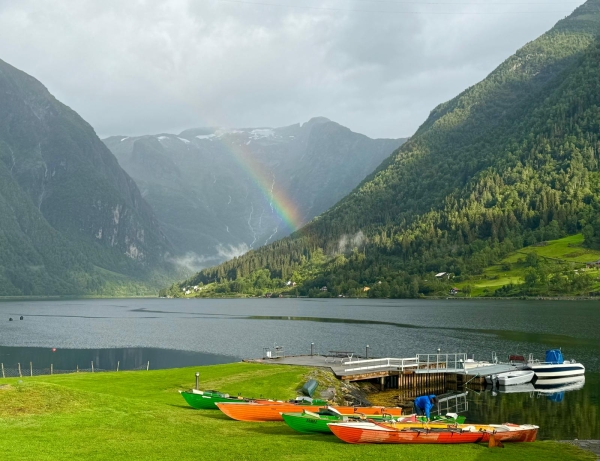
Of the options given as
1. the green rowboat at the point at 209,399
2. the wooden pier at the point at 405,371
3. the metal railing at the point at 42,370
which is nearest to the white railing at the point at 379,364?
the wooden pier at the point at 405,371

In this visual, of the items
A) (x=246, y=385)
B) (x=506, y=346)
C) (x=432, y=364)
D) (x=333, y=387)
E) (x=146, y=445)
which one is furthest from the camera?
(x=506, y=346)

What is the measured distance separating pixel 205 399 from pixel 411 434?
1557 cm

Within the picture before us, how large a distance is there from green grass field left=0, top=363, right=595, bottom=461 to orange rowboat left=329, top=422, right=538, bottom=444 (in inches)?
29.4

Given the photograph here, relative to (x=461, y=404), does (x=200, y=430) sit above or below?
above

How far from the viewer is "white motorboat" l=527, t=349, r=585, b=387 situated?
83.6 meters

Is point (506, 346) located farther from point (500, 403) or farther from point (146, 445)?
point (146, 445)

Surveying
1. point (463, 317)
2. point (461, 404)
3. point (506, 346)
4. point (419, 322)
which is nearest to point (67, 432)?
point (461, 404)

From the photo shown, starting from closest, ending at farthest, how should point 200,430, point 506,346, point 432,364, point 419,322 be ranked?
point 200,430
point 432,364
point 506,346
point 419,322

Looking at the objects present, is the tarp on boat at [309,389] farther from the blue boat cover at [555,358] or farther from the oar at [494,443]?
the blue boat cover at [555,358]

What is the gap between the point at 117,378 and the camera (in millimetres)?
62281

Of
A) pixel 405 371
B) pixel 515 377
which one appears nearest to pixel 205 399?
pixel 405 371

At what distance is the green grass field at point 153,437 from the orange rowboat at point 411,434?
75cm

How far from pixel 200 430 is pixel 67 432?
7489mm

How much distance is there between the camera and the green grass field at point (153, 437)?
3136 cm
